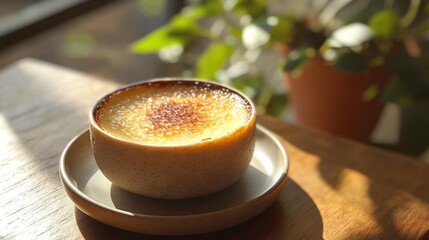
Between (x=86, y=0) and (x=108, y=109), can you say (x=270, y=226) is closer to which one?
(x=108, y=109)

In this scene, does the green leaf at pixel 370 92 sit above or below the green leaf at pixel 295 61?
below

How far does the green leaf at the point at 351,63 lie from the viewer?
975 mm

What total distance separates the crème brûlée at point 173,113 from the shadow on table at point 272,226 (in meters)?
0.09

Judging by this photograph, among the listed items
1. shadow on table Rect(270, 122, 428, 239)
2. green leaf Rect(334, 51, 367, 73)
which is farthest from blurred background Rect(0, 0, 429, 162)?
shadow on table Rect(270, 122, 428, 239)

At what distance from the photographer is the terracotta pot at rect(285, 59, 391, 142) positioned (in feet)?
3.58

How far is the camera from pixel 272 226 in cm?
62

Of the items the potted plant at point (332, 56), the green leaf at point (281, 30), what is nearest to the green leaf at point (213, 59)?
the potted plant at point (332, 56)

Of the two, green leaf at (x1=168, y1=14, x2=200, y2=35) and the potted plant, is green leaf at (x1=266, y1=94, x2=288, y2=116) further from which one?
green leaf at (x1=168, y1=14, x2=200, y2=35)

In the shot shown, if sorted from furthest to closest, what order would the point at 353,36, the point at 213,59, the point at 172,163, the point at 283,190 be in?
the point at 213,59, the point at 353,36, the point at 283,190, the point at 172,163

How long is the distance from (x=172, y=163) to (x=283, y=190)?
0.17 meters

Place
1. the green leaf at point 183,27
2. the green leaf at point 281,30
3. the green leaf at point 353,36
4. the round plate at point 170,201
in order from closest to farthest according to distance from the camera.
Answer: the round plate at point 170,201 < the green leaf at point 353,36 < the green leaf at point 281,30 < the green leaf at point 183,27

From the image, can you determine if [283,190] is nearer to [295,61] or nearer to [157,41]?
[295,61]

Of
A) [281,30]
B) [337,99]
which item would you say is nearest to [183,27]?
[281,30]

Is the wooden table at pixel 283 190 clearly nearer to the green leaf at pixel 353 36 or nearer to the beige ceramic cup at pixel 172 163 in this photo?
the beige ceramic cup at pixel 172 163
